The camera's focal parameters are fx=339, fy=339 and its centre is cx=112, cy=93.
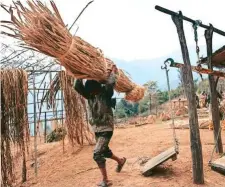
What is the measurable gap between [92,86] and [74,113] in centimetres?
331

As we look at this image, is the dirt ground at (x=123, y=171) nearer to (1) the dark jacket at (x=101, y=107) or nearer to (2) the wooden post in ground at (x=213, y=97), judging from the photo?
(2) the wooden post in ground at (x=213, y=97)

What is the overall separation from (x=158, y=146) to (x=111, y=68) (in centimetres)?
357

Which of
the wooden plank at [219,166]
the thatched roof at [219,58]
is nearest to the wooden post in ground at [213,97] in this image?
the thatched roof at [219,58]

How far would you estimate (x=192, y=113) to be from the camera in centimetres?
535

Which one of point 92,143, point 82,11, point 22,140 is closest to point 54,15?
point 82,11

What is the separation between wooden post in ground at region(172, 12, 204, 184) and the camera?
17.3 feet

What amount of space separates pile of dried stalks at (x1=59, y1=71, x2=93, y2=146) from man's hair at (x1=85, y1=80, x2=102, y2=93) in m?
3.10

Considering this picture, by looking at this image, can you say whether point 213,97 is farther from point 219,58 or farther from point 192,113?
point 192,113

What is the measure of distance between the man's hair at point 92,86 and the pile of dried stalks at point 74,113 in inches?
122

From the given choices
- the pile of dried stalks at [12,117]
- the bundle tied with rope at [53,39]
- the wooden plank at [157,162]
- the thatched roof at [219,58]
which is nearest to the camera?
the bundle tied with rope at [53,39]

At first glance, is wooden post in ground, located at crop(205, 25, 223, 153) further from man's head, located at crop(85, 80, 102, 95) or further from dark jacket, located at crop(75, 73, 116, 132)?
man's head, located at crop(85, 80, 102, 95)

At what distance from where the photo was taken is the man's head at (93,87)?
490 cm

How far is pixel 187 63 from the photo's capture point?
5430 millimetres

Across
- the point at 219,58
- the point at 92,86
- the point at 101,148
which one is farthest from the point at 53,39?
the point at 219,58
